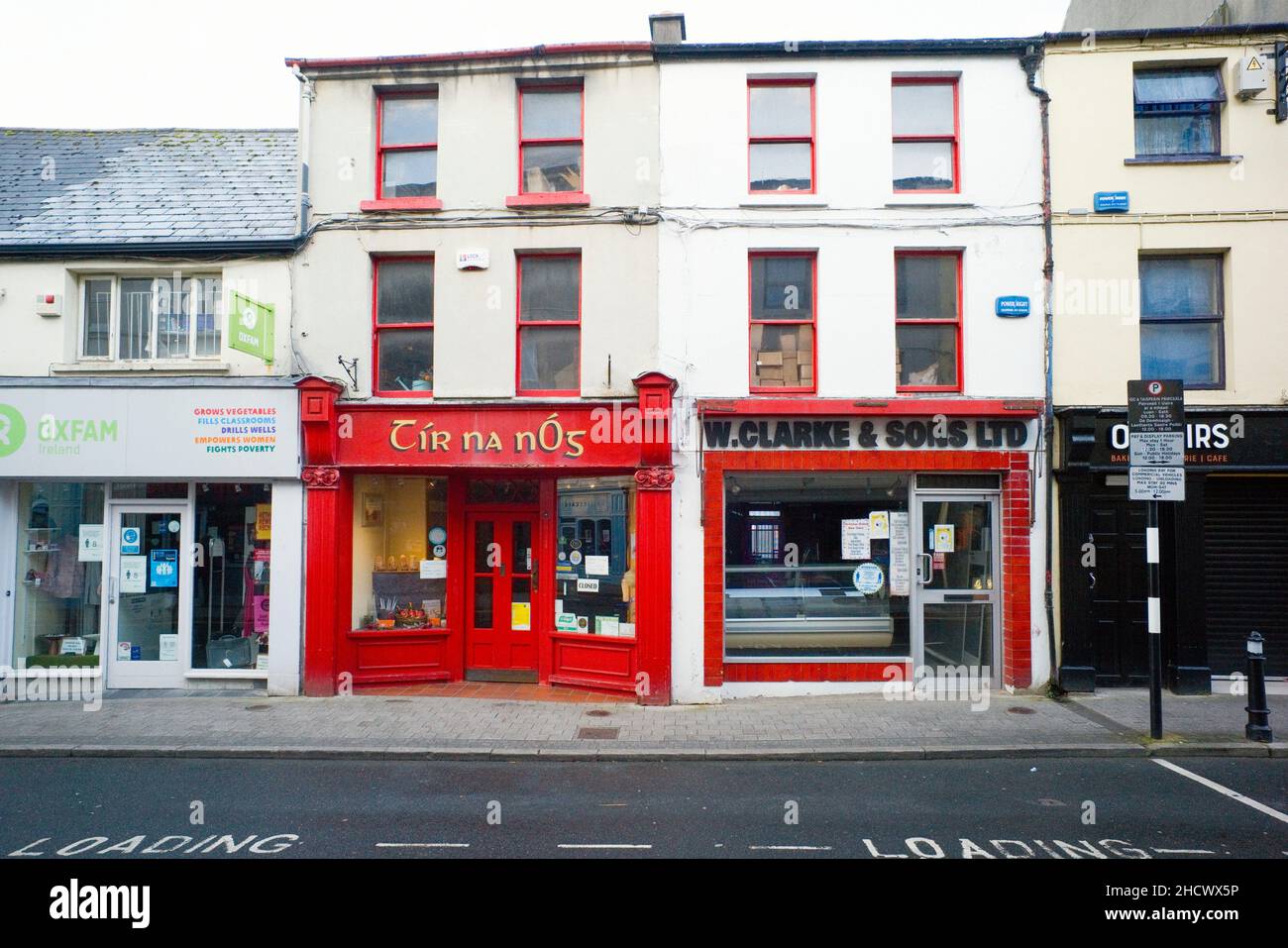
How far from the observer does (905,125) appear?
37.9 ft

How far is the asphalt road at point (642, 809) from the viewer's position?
6.02 metres

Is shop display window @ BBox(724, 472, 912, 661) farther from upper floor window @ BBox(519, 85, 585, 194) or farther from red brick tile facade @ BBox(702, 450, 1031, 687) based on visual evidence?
upper floor window @ BBox(519, 85, 585, 194)

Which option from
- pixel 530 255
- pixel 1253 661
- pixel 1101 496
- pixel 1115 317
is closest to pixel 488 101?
pixel 530 255

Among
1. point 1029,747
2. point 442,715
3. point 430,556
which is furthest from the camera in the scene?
point 430,556

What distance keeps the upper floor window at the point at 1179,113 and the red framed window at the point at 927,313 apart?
10.8 feet

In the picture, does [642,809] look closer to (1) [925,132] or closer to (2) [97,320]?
(1) [925,132]

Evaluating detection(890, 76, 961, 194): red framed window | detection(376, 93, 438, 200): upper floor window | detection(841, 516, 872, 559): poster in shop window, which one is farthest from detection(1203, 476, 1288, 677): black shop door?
detection(376, 93, 438, 200): upper floor window

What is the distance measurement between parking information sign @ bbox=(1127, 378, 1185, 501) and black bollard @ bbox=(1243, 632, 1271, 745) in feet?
6.07

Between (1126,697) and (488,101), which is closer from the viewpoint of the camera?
(1126,697)

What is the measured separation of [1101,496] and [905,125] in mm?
6037

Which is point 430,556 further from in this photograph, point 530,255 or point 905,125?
point 905,125

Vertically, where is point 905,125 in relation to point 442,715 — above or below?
above

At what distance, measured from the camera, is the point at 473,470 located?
38.6 feet

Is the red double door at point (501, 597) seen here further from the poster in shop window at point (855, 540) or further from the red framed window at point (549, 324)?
the poster in shop window at point (855, 540)
